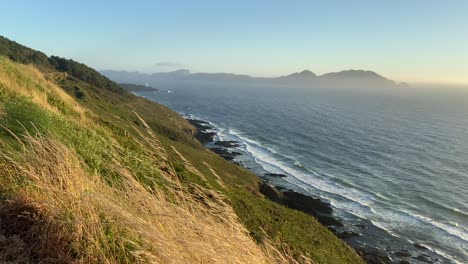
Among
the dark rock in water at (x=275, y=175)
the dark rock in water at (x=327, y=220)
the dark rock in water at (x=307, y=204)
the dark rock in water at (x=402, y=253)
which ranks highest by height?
the dark rock in water at (x=275, y=175)

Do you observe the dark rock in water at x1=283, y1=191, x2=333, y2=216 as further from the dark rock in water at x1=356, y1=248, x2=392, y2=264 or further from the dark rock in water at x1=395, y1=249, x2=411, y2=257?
the dark rock in water at x1=395, y1=249, x2=411, y2=257

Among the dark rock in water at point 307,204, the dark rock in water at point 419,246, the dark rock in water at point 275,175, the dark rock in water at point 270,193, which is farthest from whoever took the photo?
the dark rock in water at point 275,175

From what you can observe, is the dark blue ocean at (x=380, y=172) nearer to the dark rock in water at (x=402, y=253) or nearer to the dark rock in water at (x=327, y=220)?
the dark rock in water at (x=402, y=253)

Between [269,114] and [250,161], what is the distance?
69.0 metres

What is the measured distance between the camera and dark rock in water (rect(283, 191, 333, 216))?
142 feet

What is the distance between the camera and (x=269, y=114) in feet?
436

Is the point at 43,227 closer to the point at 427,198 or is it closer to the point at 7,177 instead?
the point at 7,177

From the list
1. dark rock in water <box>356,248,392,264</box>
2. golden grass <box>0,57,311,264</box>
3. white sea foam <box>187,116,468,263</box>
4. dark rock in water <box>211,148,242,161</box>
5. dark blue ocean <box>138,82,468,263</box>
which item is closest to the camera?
golden grass <box>0,57,311,264</box>

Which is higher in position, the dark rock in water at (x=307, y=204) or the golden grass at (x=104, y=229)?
the golden grass at (x=104, y=229)

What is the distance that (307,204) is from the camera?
147 ft

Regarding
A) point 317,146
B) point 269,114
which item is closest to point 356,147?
point 317,146

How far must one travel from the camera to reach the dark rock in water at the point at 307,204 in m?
43.2

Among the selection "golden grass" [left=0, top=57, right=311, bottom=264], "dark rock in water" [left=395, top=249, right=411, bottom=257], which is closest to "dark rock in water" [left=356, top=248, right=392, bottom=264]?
"dark rock in water" [left=395, top=249, right=411, bottom=257]

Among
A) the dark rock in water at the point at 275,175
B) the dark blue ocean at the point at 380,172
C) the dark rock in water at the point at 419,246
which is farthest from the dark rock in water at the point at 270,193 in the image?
the dark rock in water at the point at 419,246
